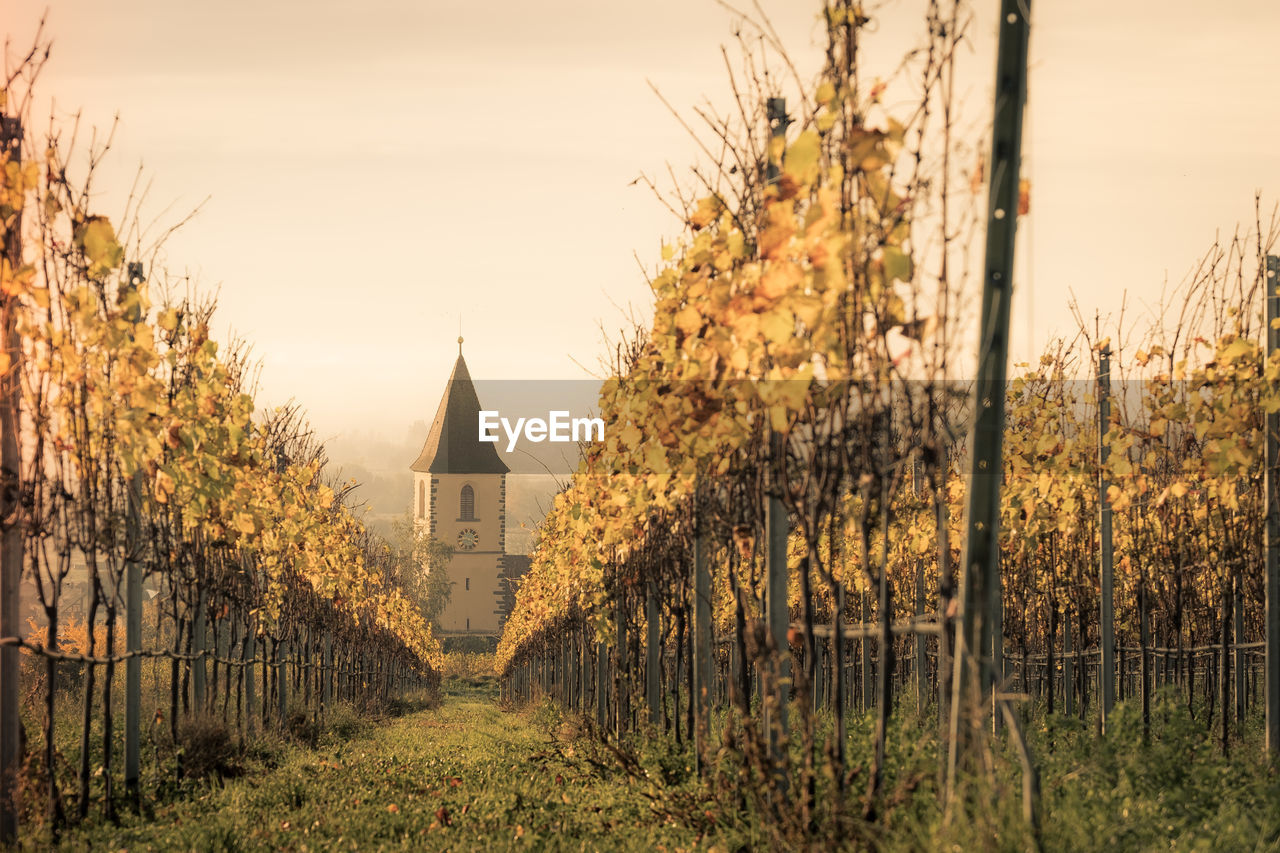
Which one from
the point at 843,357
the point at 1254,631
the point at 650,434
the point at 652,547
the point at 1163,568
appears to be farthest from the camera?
the point at 1254,631

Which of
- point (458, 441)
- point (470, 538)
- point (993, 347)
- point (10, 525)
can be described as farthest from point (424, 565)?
point (993, 347)

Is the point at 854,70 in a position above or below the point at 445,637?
above

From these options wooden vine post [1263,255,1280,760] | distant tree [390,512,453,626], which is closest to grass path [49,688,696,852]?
wooden vine post [1263,255,1280,760]

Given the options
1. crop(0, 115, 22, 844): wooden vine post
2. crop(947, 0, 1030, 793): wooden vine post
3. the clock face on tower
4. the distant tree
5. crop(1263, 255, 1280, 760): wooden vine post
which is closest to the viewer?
crop(947, 0, 1030, 793): wooden vine post

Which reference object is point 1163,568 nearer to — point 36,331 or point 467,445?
point 36,331

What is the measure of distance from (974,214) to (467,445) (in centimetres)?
9892

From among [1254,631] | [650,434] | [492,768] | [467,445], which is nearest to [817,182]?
[650,434]

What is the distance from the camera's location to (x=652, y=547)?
9.74 metres

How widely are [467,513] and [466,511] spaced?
193 millimetres

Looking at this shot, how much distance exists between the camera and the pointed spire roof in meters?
101

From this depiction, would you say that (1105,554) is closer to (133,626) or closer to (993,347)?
(993,347)

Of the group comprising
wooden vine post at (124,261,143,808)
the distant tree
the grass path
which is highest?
wooden vine post at (124,261,143,808)

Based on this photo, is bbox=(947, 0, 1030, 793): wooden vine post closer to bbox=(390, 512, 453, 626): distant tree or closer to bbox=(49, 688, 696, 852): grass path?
bbox=(49, 688, 696, 852): grass path

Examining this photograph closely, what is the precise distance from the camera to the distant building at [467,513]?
327 feet
